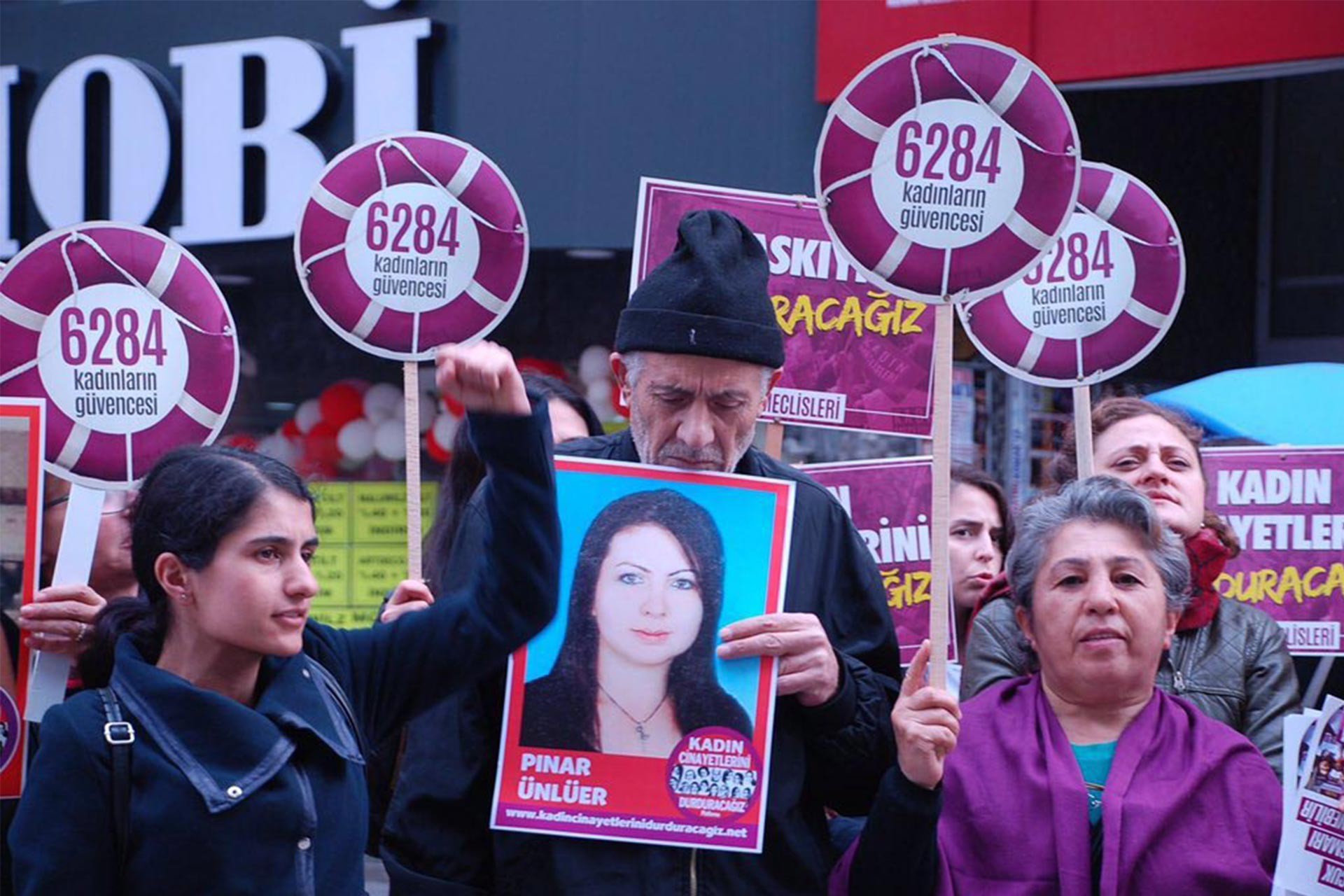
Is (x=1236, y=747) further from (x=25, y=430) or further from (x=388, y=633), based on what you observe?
(x=25, y=430)

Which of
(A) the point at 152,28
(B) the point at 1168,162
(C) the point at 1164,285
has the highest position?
(A) the point at 152,28

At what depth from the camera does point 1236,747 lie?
2.89 m

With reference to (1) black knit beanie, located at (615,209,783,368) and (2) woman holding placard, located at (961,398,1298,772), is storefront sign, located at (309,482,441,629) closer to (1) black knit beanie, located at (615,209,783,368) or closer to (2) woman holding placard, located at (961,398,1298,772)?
(2) woman holding placard, located at (961,398,1298,772)

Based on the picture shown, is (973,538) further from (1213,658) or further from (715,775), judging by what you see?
(715,775)

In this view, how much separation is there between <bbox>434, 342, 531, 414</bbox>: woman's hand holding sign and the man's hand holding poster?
407 mm

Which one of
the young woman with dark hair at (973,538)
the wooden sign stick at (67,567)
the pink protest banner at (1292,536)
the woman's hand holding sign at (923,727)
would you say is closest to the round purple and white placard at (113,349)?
the wooden sign stick at (67,567)

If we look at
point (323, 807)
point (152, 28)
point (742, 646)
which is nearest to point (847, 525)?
point (742, 646)

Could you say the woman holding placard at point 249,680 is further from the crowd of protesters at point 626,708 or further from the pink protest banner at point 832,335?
the pink protest banner at point 832,335

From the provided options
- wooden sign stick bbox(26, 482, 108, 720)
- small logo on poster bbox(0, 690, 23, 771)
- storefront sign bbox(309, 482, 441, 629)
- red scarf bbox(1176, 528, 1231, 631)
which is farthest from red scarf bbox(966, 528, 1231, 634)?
storefront sign bbox(309, 482, 441, 629)

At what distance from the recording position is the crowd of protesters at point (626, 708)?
237 cm

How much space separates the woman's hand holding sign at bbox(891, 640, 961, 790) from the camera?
2697 mm

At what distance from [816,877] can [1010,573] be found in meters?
0.68

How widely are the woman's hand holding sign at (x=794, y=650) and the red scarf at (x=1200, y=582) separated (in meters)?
0.69

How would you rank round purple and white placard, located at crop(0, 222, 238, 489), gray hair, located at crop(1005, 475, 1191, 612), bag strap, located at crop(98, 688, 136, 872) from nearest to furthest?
bag strap, located at crop(98, 688, 136, 872), gray hair, located at crop(1005, 475, 1191, 612), round purple and white placard, located at crop(0, 222, 238, 489)
